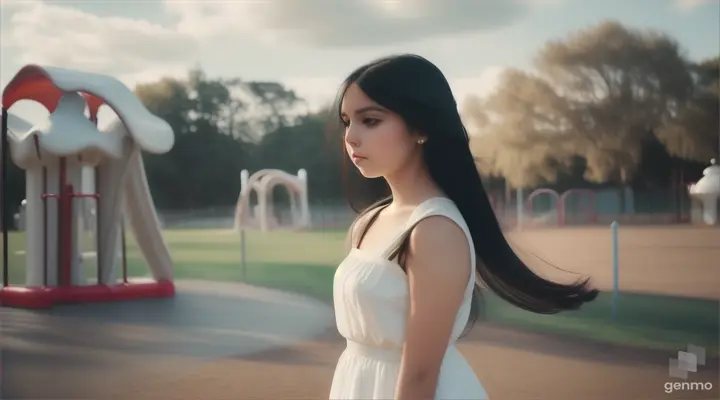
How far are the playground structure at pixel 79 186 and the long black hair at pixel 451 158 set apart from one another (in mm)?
3119

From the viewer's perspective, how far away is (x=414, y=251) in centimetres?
86

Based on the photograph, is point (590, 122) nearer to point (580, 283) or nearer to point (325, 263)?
point (325, 263)

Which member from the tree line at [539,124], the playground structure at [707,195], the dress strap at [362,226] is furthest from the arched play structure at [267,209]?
the dress strap at [362,226]

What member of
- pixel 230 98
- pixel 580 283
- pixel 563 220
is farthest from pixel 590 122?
pixel 580 283

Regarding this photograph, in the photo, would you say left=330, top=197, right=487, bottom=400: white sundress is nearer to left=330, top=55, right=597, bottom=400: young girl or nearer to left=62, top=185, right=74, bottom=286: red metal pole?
left=330, top=55, right=597, bottom=400: young girl

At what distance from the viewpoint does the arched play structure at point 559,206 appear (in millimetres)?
3920

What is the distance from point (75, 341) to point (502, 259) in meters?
2.71

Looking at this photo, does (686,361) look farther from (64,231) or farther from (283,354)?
(64,231)

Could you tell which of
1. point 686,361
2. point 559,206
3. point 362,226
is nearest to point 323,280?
point 559,206

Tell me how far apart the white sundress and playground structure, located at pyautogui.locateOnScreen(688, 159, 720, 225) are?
9.76 feet

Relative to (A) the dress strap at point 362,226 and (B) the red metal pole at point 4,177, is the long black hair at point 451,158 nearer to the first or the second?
(A) the dress strap at point 362,226

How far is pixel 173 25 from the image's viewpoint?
3.54m

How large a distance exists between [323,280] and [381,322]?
13.1 ft

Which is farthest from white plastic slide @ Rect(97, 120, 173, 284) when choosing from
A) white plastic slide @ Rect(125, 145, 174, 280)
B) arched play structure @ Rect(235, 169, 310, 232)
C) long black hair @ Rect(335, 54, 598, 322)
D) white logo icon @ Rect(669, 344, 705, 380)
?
long black hair @ Rect(335, 54, 598, 322)
